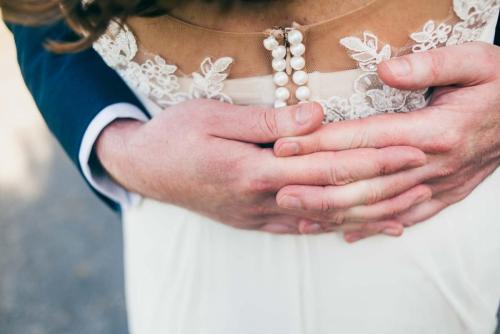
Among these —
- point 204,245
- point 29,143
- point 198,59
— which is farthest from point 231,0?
point 29,143

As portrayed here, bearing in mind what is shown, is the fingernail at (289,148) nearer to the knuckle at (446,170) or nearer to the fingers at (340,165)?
the fingers at (340,165)

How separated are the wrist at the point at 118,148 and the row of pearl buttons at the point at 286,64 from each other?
34cm

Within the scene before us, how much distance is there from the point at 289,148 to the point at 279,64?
0.14 metres

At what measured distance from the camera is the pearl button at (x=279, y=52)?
88 centimetres

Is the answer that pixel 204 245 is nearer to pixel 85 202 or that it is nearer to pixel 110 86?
pixel 110 86

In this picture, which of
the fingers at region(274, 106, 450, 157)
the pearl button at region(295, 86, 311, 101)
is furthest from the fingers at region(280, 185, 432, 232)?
the pearl button at region(295, 86, 311, 101)

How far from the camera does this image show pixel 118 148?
3.67 ft

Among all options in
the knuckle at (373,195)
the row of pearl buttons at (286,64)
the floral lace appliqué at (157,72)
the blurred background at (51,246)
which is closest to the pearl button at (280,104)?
the row of pearl buttons at (286,64)

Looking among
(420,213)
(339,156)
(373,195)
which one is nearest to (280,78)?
(339,156)

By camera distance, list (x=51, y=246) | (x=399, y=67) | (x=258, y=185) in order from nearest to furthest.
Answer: (x=399, y=67), (x=258, y=185), (x=51, y=246)

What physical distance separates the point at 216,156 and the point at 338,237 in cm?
30

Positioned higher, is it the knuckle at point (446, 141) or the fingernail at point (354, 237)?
the knuckle at point (446, 141)

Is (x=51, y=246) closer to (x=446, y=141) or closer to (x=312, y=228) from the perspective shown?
(x=312, y=228)

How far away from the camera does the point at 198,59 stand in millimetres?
942
